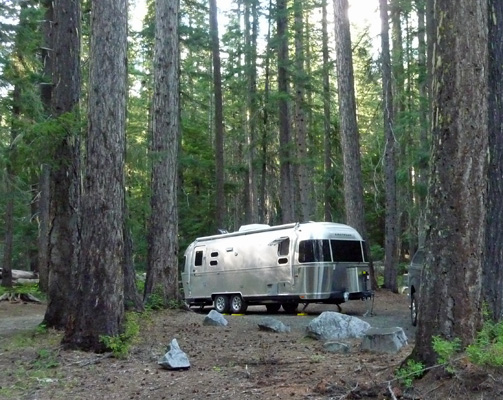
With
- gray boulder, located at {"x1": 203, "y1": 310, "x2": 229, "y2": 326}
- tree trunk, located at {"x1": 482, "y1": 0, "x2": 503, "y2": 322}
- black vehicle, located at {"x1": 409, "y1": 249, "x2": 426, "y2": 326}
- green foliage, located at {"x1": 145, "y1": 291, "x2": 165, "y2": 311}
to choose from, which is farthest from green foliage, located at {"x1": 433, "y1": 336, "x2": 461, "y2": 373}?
green foliage, located at {"x1": 145, "y1": 291, "x2": 165, "y2": 311}

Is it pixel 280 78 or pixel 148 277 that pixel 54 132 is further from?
pixel 280 78

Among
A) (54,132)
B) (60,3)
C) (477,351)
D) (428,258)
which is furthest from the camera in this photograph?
(60,3)

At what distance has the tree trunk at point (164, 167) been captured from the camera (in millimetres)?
16188

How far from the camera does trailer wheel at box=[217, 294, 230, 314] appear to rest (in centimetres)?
1985

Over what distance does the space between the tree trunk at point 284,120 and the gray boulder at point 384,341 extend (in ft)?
50.3

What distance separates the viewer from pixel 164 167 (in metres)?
16.4

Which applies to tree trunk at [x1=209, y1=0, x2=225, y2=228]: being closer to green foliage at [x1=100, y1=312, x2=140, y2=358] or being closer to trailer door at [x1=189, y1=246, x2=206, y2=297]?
trailer door at [x1=189, y1=246, x2=206, y2=297]

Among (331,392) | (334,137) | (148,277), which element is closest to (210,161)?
(334,137)

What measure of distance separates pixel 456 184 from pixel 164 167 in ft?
36.7

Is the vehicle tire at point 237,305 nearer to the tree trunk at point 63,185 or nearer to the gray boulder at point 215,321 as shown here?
the gray boulder at point 215,321

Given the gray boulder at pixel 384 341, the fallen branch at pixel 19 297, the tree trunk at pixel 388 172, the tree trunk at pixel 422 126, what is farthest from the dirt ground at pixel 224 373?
the tree trunk at pixel 388 172

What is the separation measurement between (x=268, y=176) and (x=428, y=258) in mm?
35158

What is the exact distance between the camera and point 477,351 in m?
5.82

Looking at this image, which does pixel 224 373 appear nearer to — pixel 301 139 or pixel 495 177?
pixel 495 177
